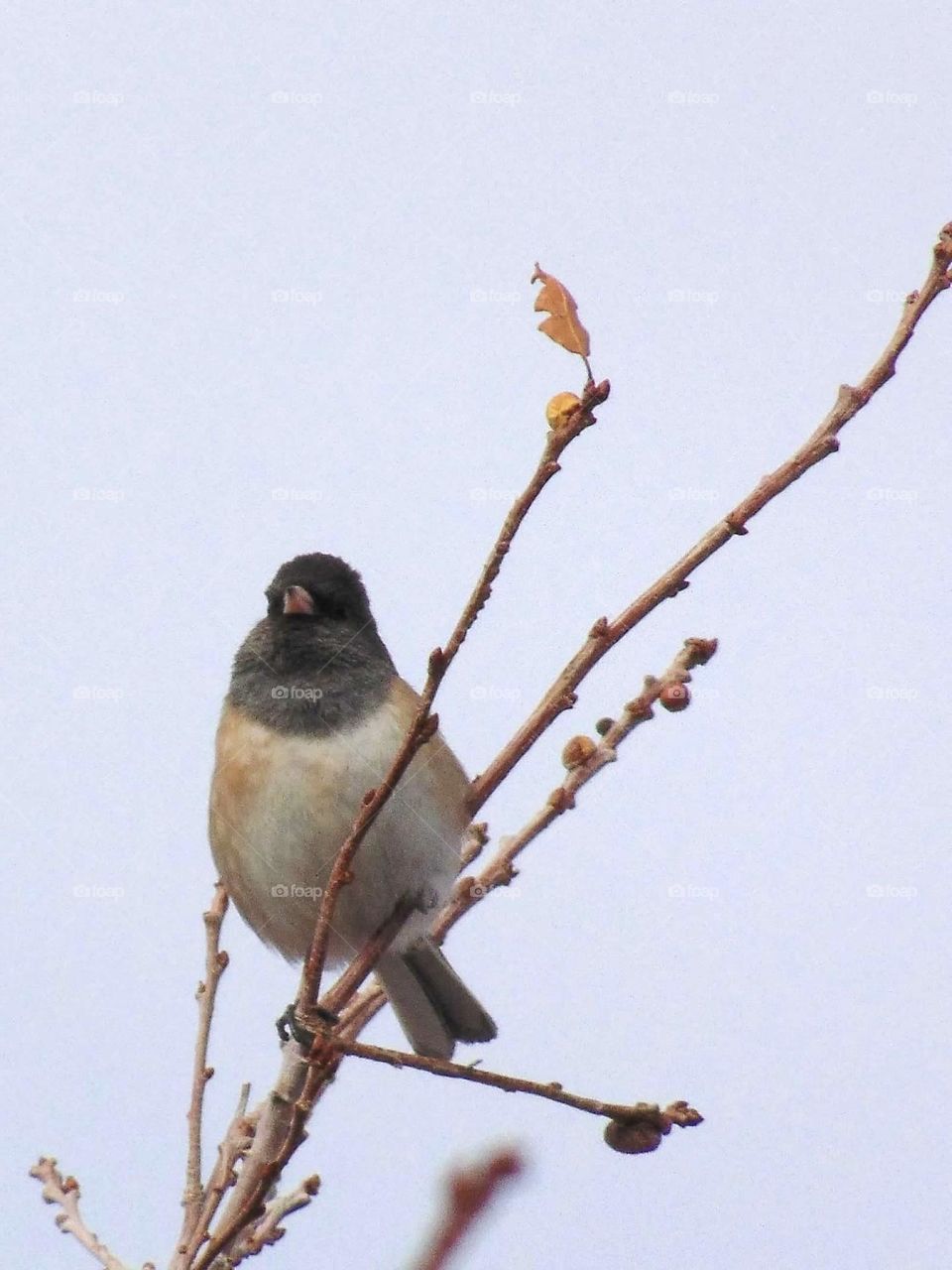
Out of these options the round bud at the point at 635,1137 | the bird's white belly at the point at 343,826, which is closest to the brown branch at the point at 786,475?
the round bud at the point at 635,1137

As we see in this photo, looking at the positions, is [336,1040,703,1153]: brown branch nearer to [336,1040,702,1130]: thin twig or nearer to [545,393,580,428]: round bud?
[336,1040,702,1130]: thin twig

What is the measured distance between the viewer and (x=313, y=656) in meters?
2.52

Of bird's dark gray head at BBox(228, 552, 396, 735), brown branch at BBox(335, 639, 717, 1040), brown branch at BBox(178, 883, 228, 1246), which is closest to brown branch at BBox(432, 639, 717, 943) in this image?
brown branch at BBox(335, 639, 717, 1040)

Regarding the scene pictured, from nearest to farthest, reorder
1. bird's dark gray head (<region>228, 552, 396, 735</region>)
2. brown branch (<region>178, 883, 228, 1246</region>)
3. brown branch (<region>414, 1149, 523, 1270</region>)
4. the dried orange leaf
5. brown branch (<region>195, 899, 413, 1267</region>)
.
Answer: brown branch (<region>414, 1149, 523, 1270</region>) < the dried orange leaf < brown branch (<region>195, 899, 413, 1267</region>) < brown branch (<region>178, 883, 228, 1246</region>) < bird's dark gray head (<region>228, 552, 396, 735</region>)

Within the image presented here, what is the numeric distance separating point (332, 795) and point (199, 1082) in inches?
29.5

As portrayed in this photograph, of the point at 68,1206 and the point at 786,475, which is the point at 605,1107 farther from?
the point at 68,1206

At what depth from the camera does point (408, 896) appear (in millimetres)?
2273

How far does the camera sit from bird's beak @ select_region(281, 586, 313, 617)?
2.49m

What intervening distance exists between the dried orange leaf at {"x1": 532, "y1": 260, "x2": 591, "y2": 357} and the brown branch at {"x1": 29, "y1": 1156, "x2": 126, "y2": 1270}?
3.75 feet

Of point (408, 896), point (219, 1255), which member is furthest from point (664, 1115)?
point (408, 896)

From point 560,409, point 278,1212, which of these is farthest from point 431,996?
point 560,409

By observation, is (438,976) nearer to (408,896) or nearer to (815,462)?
(408,896)

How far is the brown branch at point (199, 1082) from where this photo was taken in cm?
151

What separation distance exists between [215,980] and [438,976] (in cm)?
99
